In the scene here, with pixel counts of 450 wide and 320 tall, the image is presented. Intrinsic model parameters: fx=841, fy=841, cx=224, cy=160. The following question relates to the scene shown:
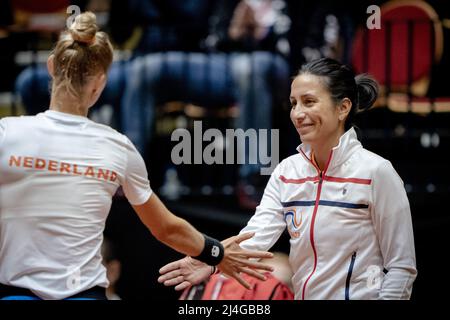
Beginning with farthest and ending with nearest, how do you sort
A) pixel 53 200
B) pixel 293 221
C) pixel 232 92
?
pixel 232 92, pixel 293 221, pixel 53 200

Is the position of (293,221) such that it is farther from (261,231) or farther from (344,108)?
(344,108)

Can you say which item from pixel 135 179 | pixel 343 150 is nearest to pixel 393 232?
pixel 343 150

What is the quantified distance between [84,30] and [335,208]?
3.30ft

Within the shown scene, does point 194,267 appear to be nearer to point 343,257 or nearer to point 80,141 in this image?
point 343,257

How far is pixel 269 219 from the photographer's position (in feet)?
9.84

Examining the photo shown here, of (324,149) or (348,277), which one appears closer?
(348,277)

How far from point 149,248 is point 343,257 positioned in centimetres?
209

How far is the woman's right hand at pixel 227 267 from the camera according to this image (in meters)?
2.93

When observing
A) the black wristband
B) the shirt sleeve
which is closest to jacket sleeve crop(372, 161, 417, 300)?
the black wristband

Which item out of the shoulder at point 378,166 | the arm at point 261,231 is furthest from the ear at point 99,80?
the shoulder at point 378,166

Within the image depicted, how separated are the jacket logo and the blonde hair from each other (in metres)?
0.85

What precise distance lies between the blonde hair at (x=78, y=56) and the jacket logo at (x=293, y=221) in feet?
2.79

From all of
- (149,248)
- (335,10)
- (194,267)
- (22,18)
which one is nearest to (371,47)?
(335,10)

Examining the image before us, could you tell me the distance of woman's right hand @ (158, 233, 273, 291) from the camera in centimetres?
293
